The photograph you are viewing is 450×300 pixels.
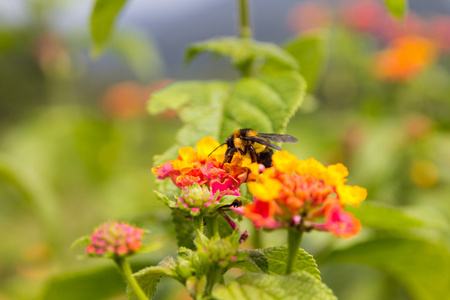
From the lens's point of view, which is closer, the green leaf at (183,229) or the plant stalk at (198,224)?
the plant stalk at (198,224)

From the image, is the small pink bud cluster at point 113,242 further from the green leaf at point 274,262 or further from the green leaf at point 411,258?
the green leaf at point 411,258

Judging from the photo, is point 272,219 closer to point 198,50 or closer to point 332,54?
point 198,50

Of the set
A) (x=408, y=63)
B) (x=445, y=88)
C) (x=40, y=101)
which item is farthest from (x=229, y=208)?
(x=40, y=101)

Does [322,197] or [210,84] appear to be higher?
[210,84]

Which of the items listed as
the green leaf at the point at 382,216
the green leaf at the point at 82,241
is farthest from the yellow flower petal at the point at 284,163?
the green leaf at the point at 382,216

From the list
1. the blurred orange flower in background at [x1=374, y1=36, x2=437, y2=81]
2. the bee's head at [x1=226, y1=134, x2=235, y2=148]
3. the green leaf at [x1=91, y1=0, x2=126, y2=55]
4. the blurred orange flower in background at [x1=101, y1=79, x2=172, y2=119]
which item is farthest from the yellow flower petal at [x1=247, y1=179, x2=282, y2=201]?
the blurred orange flower in background at [x1=101, y1=79, x2=172, y2=119]

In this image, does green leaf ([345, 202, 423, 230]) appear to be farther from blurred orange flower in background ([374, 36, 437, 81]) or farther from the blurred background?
blurred orange flower in background ([374, 36, 437, 81])

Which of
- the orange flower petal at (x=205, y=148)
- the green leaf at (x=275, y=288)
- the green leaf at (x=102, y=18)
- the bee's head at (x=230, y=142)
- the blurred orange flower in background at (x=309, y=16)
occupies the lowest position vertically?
the green leaf at (x=275, y=288)
